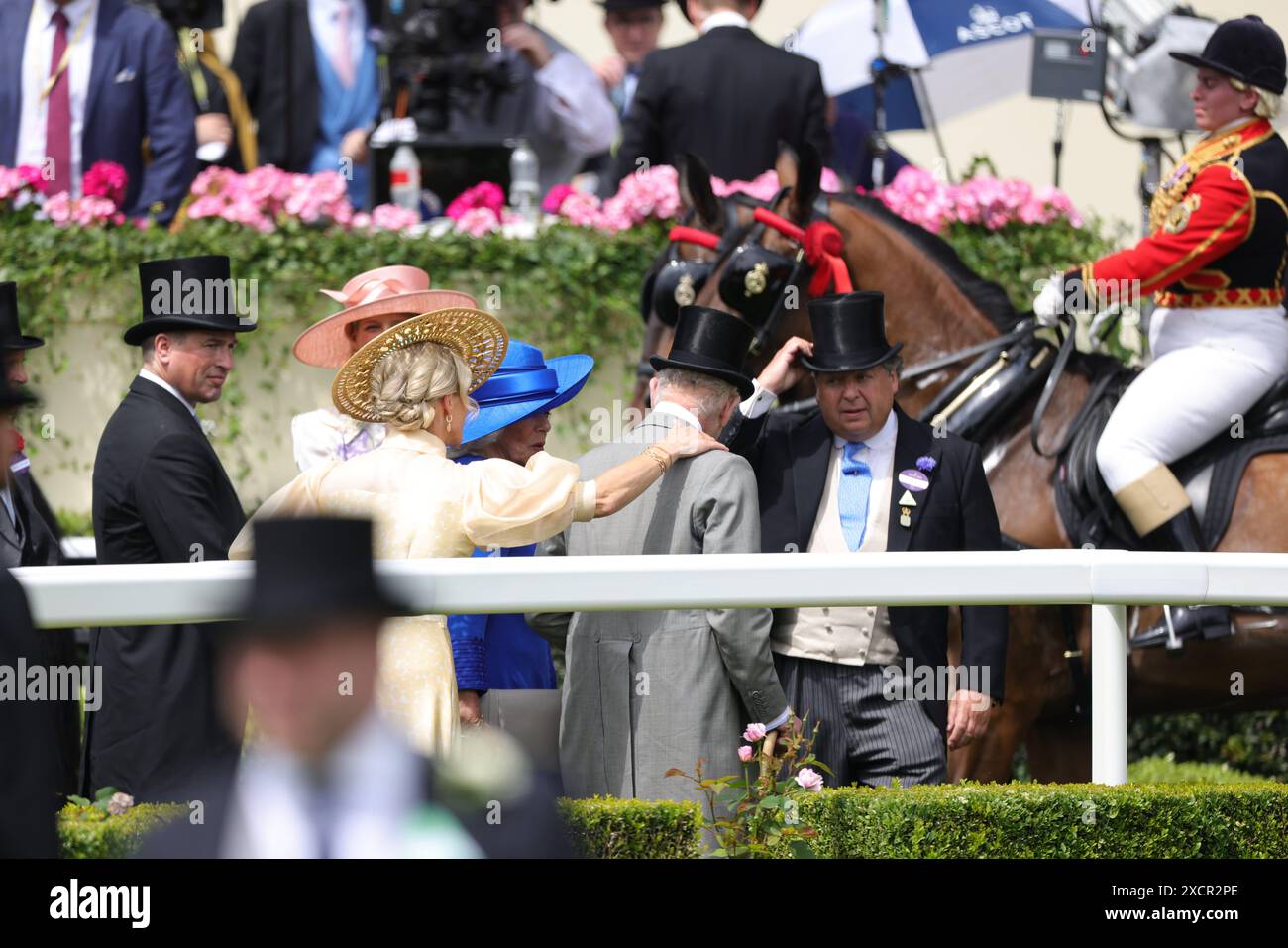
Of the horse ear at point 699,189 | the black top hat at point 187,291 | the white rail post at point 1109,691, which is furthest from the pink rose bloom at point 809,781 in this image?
the horse ear at point 699,189

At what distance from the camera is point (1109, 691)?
3.75 meters

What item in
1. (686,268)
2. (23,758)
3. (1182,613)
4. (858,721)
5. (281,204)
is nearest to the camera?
(23,758)

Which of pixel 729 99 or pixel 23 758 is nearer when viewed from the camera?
pixel 23 758

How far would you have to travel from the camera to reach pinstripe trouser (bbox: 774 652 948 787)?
195 inches

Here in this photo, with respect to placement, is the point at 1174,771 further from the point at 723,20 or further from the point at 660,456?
the point at 660,456

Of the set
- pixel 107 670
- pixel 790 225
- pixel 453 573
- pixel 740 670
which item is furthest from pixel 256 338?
Result: pixel 453 573

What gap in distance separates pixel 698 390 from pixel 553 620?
70 centimetres

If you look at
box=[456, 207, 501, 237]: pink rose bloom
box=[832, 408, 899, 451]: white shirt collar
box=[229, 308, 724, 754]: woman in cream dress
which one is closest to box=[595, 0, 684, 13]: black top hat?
box=[456, 207, 501, 237]: pink rose bloom

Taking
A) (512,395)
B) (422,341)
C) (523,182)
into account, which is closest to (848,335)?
(512,395)

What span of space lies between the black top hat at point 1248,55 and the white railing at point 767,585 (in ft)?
8.74

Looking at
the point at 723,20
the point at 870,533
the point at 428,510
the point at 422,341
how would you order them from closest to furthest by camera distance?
the point at 428,510 < the point at 422,341 < the point at 870,533 < the point at 723,20

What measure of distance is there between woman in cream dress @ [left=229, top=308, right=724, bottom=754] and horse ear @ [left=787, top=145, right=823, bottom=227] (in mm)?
2259
